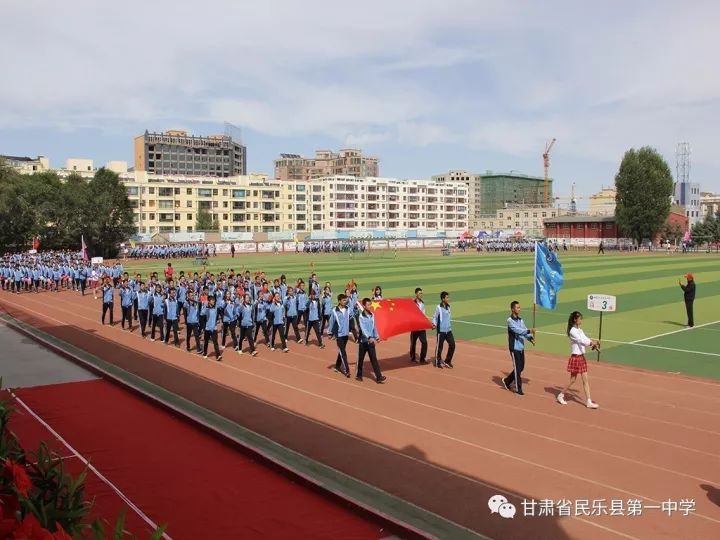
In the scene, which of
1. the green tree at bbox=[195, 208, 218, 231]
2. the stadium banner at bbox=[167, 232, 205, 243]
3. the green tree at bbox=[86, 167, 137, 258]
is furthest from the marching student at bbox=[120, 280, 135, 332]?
the green tree at bbox=[195, 208, 218, 231]

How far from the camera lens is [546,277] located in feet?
48.8

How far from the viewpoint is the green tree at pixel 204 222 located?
100625 millimetres

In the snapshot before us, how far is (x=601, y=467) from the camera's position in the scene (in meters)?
8.39

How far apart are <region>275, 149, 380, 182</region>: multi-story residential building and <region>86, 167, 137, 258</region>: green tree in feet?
385

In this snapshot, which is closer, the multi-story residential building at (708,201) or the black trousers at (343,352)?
the black trousers at (343,352)

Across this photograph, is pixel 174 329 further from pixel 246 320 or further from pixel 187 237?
pixel 187 237

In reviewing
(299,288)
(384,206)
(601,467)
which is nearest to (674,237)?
(384,206)

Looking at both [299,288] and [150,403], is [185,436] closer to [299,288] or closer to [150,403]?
[150,403]

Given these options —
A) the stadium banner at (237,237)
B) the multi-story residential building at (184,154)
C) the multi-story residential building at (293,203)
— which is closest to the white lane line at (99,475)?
the stadium banner at (237,237)

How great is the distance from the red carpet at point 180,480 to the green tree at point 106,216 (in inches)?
2336

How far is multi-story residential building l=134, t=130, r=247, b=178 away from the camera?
15325cm

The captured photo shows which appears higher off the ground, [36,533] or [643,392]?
[36,533]

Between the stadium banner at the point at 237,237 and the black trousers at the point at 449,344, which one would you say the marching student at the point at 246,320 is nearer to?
the black trousers at the point at 449,344

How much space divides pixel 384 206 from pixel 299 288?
410ft
